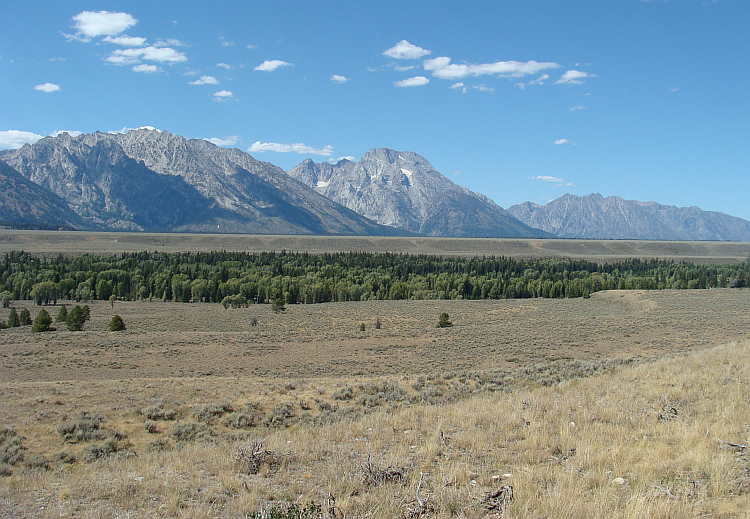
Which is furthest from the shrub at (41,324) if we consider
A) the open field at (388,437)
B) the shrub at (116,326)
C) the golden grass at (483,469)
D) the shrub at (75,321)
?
the golden grass at (483,469)

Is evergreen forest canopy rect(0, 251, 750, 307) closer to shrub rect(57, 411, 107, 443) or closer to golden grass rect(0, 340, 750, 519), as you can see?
shrub rect(57, 411, 107, 443)

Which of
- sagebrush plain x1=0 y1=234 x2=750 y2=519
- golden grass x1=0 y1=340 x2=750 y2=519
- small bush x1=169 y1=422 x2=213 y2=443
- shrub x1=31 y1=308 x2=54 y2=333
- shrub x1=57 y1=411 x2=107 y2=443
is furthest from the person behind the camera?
shrub x1=31 y1=308 x2=54 y2=333

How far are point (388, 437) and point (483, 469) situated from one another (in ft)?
10.1

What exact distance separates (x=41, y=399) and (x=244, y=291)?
7588 cm

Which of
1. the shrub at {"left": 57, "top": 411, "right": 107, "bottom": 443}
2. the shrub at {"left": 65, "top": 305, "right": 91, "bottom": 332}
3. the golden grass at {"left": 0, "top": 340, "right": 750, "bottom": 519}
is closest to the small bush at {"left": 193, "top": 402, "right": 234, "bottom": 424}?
the shrub at {"left": 57, "top": 411, "right": 107, "bottom": 443}

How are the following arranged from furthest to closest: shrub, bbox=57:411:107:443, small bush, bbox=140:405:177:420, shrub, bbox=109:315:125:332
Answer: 1. shrub, bbox=109:315:125:332
2. small bush, bbox=140:405:177:420
3. shrub, bbox=57:411:107:443

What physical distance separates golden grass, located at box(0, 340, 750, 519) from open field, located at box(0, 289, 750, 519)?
39mm

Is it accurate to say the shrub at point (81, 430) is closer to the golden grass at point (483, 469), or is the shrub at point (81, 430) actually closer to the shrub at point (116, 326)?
the golden grass at point (483, 469)

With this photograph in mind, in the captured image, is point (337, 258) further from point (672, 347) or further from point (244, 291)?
point (672, 347)

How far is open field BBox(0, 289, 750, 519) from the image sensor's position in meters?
6.47

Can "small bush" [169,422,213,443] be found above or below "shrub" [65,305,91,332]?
above

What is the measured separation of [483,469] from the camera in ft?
24.9

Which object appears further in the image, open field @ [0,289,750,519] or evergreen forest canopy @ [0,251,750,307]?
evergreen forest canopy @ [0,251,750,307]

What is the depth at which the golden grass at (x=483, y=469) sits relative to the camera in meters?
6.09
